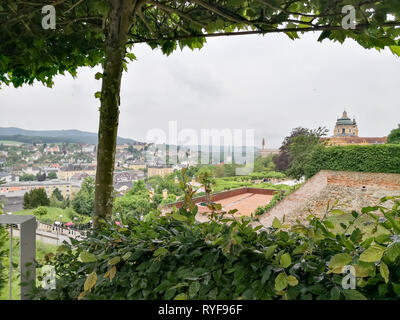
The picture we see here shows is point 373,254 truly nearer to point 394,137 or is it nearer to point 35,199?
point 35,199

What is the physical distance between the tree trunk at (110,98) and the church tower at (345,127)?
3859 mm

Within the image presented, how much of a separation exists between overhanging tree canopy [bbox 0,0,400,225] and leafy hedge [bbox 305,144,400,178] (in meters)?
3.88

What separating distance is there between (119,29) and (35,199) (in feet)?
5.04

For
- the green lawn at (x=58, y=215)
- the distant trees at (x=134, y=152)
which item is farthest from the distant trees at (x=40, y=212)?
the distant trees at (x=134, y=152)

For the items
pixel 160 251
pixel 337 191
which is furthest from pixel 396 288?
pixel 337 191

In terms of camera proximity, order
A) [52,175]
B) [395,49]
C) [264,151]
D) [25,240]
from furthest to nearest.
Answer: [264,151] < [52,175] < [25,240] < [395,49]

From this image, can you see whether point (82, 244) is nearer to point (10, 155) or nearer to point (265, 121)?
point (10, 155)

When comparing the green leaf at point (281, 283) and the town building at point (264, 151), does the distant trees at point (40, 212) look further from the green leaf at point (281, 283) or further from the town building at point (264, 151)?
the town building at point (264, 151)

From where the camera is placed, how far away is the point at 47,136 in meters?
1.98

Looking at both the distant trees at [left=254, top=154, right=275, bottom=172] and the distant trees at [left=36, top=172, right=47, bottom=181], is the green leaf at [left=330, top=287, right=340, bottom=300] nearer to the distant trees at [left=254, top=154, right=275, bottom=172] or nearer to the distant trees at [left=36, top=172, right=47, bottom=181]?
the distant trees at [left=36, top=172, right=47, bottom=181]

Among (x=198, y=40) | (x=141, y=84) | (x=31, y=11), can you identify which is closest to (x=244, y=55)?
(x=141, y=84)

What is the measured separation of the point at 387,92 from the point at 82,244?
329 cm

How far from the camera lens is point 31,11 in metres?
0.95

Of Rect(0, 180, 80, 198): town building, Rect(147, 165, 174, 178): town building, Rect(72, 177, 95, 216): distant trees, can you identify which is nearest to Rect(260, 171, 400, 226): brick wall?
Rect(147, 165, 174, 178): town building
